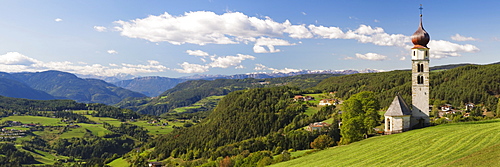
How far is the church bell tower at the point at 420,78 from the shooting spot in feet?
180

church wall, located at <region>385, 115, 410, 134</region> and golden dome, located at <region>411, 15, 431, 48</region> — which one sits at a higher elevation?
golden dome, located at <region>411, 15, 431, 48</region>

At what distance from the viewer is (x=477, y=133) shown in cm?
3816

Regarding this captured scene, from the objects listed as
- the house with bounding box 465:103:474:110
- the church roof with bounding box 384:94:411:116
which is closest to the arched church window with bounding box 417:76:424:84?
the church roof with bounding box 384:94:411:116

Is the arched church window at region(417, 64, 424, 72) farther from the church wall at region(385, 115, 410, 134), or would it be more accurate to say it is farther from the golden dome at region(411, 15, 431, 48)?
the church wall at region(385, 115, 410, 134)

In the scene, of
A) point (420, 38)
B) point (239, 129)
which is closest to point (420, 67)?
point (420, 38)

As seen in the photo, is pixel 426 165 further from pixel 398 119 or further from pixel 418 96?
pixel 418 96

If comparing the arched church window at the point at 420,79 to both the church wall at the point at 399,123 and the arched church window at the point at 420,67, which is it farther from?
the church wall at the point at 399,123

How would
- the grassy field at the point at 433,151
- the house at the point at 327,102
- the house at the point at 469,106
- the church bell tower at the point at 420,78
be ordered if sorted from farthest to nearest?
the house at the point at 327,102 < the house at the point at 469,106 < the church bell tower at the point at 420,78 < the grassy field at the point at 433,151

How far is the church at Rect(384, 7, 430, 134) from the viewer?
5394cm

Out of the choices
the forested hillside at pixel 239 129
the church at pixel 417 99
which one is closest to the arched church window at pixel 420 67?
the church at pixel 417 99

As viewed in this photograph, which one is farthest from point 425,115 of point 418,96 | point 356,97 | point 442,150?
point 442,150

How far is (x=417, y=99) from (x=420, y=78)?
3521 millimetres

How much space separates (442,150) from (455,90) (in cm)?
18083

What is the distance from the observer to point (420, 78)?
5550cm
